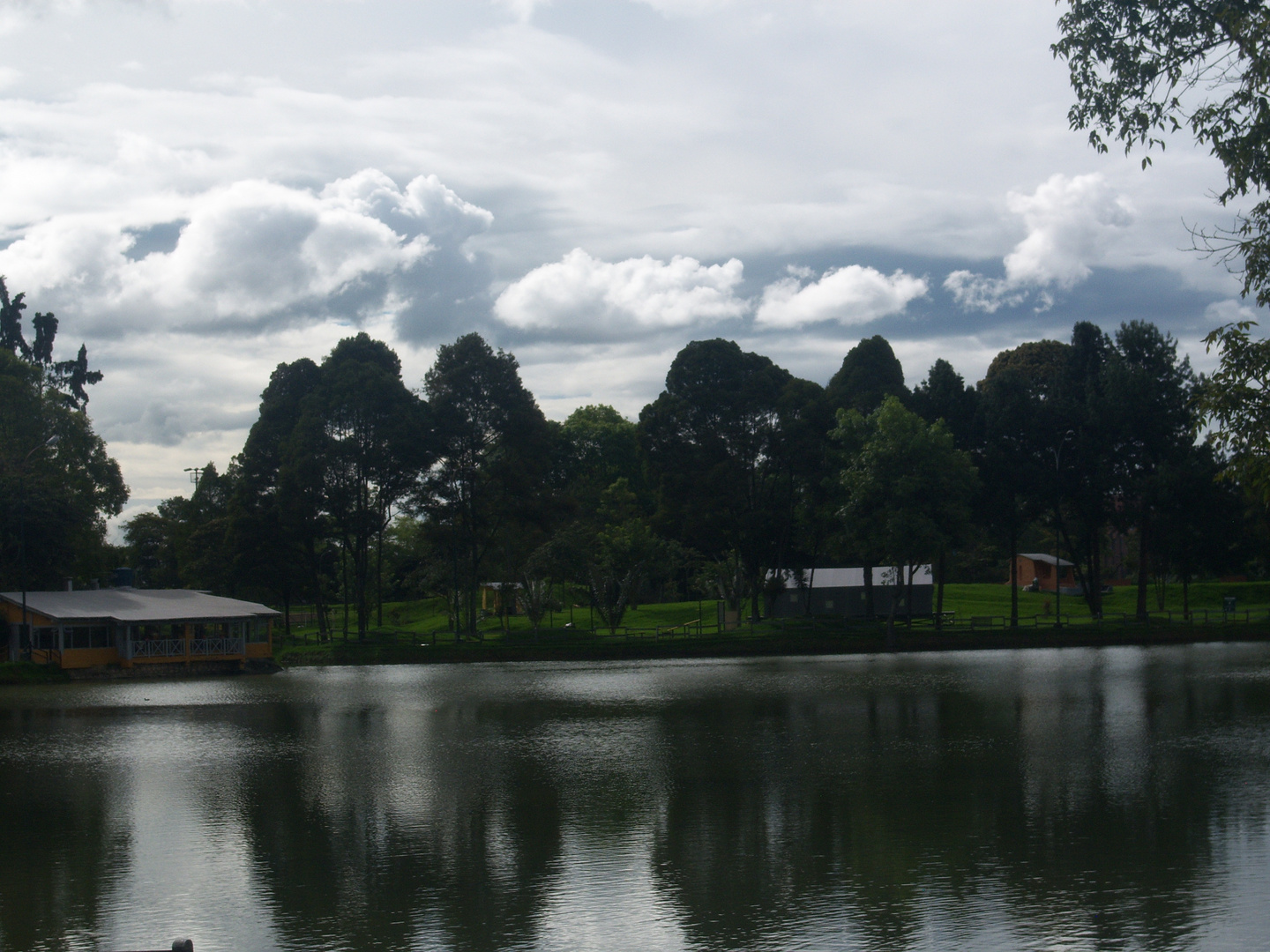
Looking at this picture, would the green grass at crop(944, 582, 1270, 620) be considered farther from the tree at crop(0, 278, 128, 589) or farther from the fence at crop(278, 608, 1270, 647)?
the tree at crop(0, 278, 128, 589)

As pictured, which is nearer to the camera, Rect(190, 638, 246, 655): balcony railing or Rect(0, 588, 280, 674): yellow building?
Rect(0, 588, 280, 674): yellow building

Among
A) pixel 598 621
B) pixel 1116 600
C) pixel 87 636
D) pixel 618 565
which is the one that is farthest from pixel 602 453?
pixel 87 636

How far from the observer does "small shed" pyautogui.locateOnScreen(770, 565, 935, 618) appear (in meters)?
66.0

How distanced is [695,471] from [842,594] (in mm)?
13868

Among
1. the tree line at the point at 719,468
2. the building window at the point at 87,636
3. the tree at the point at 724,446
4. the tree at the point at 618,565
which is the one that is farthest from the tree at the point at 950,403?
the building window at the point at 87,636

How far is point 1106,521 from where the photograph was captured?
6269 cm

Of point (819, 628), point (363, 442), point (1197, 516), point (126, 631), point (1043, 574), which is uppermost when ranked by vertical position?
point (363, 442)

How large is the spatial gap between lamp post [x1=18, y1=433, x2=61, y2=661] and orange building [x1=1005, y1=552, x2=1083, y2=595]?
66.1 metres

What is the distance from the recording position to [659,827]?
14.6 meters

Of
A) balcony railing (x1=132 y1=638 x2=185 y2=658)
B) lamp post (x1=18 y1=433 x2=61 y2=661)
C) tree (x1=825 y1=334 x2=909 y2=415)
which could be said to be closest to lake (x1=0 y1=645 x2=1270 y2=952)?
lamp post (x1=18 y1=433 x2=61 y2=661)

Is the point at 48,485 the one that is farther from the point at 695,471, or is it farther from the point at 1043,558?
the point at 1043,558

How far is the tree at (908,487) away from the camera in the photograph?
172 feet

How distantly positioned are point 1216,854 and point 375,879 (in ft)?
30.5

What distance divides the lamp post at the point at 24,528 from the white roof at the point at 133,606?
2.07 feet
